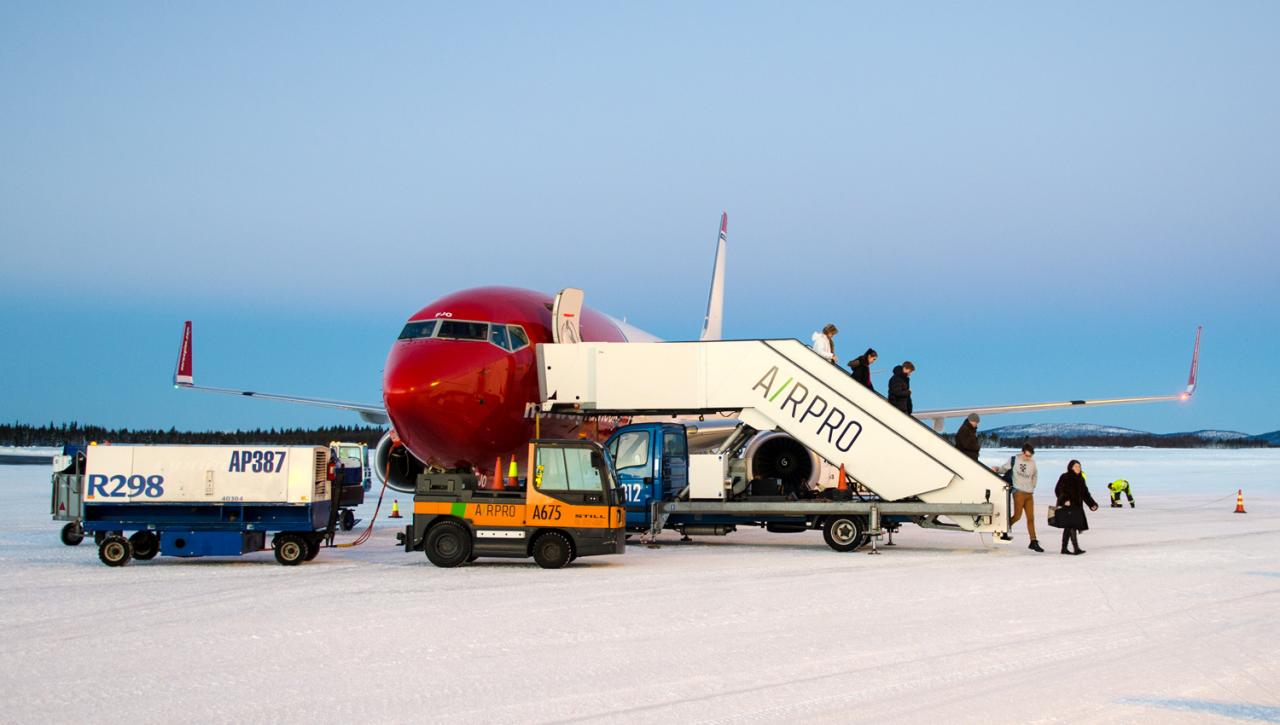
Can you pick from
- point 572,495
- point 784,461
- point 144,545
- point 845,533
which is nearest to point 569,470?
point 572,495

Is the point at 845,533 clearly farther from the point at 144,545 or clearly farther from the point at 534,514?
the point at 144,545

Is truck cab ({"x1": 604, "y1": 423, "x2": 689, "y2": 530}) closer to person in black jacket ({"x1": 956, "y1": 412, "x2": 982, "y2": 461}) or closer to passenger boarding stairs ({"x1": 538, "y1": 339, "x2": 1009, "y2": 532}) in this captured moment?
passenger boarding stairs ({"x1": 538, "y1": 339, "x2": 1009, "y2": 532})

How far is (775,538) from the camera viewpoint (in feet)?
65.6

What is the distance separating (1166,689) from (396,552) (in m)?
11.7

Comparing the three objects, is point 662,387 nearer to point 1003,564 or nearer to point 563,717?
point 1003,564

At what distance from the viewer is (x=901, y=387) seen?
17781mm

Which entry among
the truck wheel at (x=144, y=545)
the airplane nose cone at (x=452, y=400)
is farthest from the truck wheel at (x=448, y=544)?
the truck wheel at (x=144, y=545)

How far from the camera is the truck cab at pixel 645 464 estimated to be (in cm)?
1725

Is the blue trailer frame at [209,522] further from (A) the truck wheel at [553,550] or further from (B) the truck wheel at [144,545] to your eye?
(A) the truck wheel at [553,550]

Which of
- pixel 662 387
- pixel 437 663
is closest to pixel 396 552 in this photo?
pixel 662 387


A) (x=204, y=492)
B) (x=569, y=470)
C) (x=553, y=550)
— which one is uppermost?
(x=569, y=470)

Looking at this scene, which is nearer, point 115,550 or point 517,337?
point 115,550

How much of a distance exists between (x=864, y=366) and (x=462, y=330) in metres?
5.69

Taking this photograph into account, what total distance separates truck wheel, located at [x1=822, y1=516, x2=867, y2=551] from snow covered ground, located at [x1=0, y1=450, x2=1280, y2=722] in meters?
Result: 0.77
